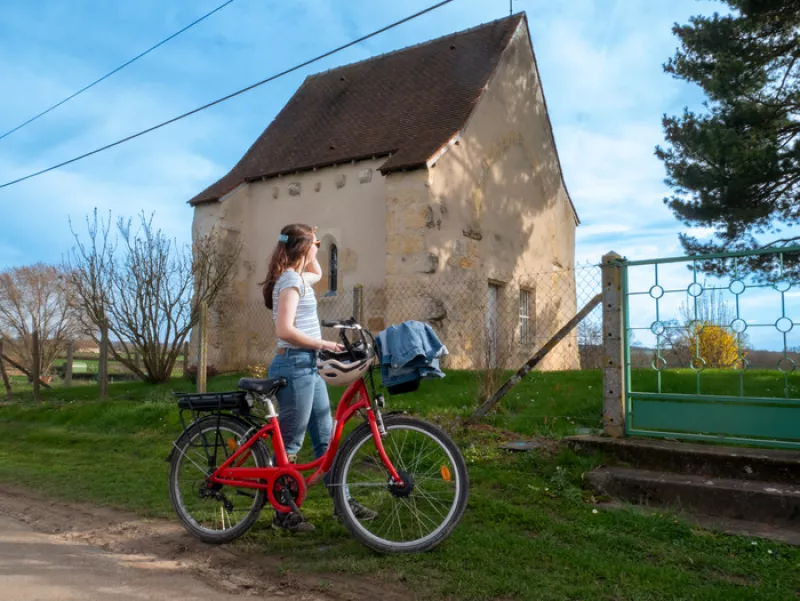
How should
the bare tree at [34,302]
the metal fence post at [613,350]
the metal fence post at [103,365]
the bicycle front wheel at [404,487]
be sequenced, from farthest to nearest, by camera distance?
the bare tree at [34,302] → the metal fence post at [103,365] → the metal fence post at [613,350] → the bicycle front wheel at [404,487]

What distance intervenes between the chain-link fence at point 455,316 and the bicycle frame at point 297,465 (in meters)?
8.90

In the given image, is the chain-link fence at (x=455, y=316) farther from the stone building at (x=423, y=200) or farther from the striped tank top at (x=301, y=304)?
the striped tank top at (x=301, y=304)

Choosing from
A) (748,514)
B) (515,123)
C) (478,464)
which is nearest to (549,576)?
(748,514)

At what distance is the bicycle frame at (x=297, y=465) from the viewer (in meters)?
3.84

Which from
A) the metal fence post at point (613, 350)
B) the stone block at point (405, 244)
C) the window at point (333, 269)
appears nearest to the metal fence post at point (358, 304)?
the metal fence post at point (613, 350)

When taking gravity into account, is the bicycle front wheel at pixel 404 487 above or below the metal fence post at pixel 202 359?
below

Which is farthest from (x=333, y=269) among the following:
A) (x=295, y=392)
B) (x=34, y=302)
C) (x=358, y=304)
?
(x=34, y=302)

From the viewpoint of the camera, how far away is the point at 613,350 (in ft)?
18.8

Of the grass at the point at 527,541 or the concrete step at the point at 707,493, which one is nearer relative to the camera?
the grass at the point at 527,541

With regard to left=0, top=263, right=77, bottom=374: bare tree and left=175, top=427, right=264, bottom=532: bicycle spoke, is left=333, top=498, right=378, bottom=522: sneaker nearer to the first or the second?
left=175, top=427, right=264, bottom=532: bicycle spoke

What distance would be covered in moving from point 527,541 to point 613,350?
2338mm

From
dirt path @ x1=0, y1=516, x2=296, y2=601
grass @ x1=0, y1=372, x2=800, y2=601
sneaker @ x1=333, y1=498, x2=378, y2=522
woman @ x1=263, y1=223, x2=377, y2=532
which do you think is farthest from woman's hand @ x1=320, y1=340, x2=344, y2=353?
dirt path @ x1=0, y1=516, x2=296, y2=601

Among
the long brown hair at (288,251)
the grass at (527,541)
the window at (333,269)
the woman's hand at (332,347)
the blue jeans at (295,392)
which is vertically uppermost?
the window at (333,269)

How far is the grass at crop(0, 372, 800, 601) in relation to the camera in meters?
3.29
